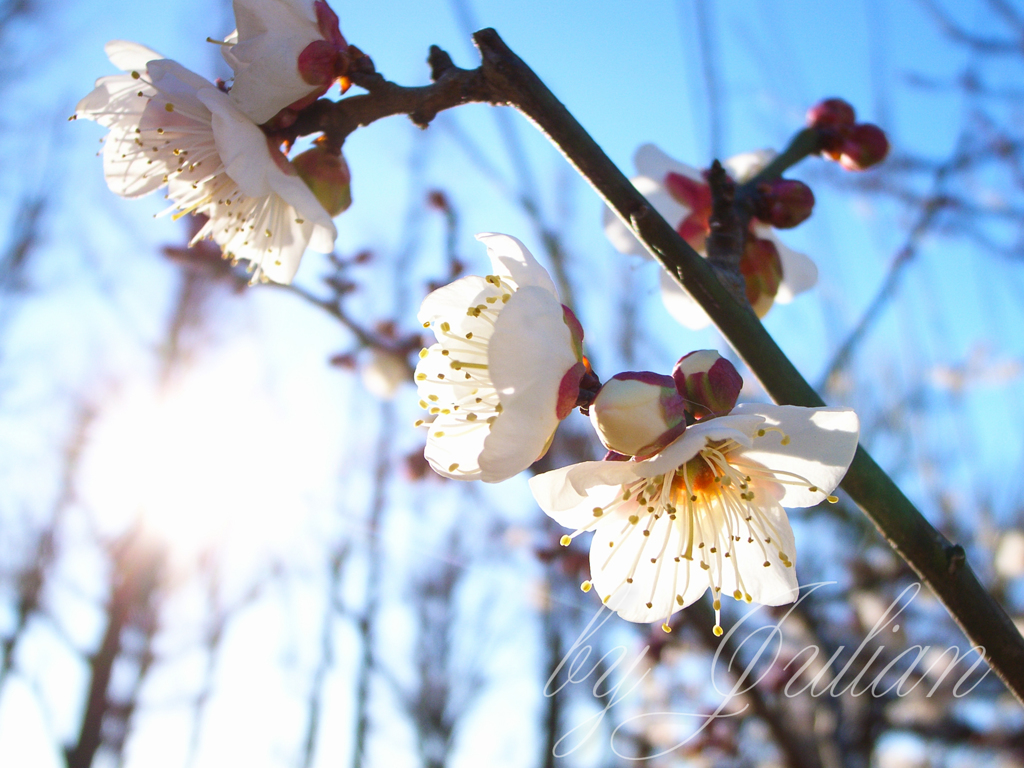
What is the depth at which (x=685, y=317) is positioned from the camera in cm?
109

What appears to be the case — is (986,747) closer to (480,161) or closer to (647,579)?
(647,579)

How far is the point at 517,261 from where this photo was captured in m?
0.71

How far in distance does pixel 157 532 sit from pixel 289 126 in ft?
25.1

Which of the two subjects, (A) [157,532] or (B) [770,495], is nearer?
(B) [770,495]

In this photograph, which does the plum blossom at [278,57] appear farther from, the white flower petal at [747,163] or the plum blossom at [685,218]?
the white flower petal at [747,163]

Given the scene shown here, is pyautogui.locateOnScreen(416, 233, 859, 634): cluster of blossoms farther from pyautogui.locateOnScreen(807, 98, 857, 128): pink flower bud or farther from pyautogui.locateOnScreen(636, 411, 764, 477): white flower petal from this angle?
pyautogui.locateOnScreen(807, 98, 857, 128): pink flower bud

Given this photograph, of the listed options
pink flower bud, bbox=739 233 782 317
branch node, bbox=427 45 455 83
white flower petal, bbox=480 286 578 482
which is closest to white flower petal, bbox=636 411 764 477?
white flower petal, bbox=480 286 578 482

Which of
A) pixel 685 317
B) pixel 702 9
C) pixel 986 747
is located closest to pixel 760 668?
pixel 986 747

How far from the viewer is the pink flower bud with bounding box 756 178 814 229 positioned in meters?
0.94

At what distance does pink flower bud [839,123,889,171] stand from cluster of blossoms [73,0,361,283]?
0.79m

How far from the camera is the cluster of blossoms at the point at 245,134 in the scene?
0.79 meters

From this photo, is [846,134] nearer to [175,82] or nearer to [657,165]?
[657,165]

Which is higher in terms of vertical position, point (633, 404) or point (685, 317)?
point (685, 317)

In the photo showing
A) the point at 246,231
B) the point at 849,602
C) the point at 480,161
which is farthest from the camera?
the point at 849,602
